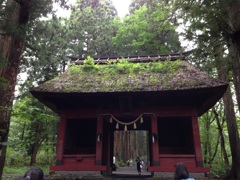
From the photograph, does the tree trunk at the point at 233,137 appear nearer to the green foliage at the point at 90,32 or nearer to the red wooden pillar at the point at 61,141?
the red wooden pillar at the point at 61,141

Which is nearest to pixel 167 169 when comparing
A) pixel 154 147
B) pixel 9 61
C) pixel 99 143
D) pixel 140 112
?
pixel 154 147

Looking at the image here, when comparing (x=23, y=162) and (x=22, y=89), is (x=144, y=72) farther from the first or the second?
(x=23, y=162)

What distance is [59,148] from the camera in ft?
30.8

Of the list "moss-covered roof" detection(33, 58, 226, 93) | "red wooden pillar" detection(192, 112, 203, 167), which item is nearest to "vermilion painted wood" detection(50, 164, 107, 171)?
"moss-covered roof" detection(33, 58, 226, 93)

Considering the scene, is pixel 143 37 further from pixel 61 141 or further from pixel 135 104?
pixel 61 141

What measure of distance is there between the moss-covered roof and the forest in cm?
83

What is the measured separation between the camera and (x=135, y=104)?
983cm

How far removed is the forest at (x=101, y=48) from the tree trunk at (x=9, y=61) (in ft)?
0.09

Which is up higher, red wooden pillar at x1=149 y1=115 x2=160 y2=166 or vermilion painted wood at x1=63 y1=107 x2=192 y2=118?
vermilion painted wood at x1=63 y1=107 x2=192 y2=118

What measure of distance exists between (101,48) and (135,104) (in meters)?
13.4

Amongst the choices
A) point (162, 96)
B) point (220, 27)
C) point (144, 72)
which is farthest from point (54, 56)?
point (220, 27)

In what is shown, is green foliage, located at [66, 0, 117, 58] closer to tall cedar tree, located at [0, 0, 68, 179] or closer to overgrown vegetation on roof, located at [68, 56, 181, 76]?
overgrown vegetation on roof, located at [68, 56, 181, 76]

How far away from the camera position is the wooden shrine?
28.8ft

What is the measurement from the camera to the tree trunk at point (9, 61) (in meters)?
5.92
